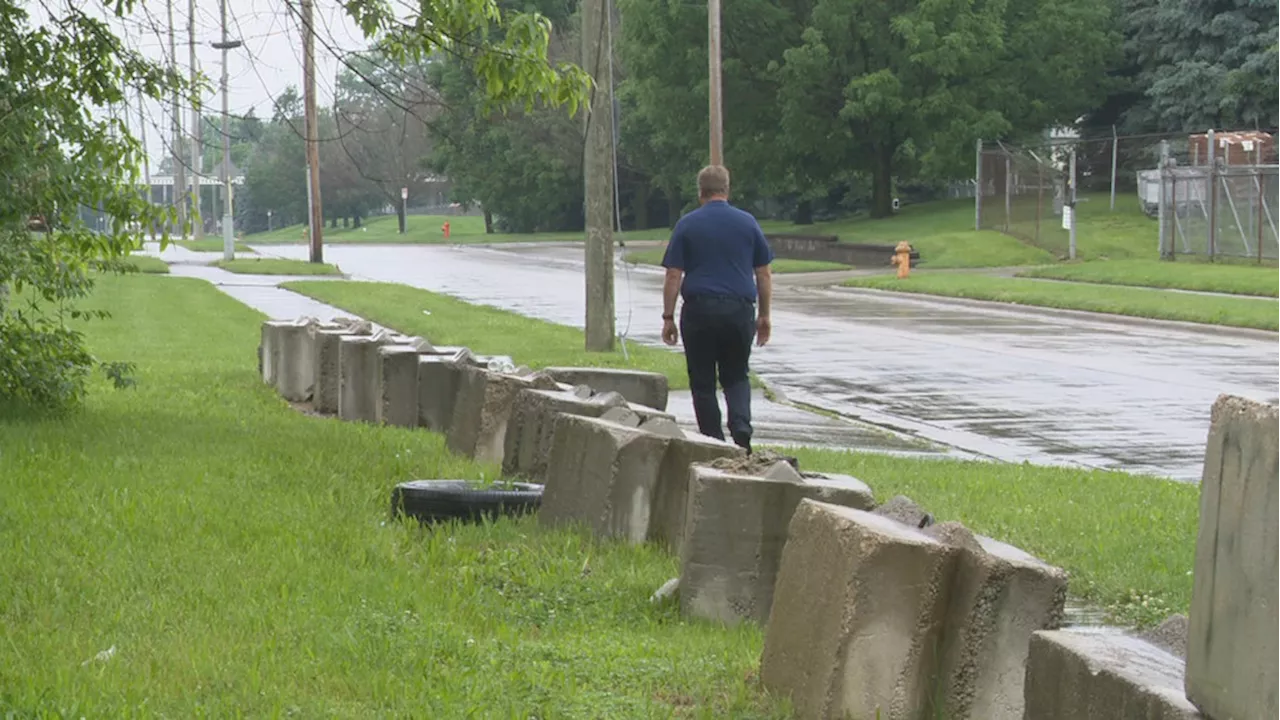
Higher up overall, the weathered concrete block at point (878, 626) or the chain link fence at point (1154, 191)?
the chain link fence at point (1154, 191)

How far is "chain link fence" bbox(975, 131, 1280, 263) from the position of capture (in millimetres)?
39531

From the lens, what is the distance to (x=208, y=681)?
5.43 m

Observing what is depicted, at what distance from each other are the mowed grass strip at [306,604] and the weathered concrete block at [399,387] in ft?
7.31

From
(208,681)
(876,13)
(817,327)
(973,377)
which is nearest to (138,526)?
(208,681)

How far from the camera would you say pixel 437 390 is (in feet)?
42.6

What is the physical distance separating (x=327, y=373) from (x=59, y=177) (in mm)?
4122

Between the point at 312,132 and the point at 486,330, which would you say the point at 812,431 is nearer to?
the point at 486,330

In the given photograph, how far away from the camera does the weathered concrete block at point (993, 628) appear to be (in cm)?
519

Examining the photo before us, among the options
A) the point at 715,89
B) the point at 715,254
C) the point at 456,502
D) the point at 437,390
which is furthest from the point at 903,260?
the point at 456,502

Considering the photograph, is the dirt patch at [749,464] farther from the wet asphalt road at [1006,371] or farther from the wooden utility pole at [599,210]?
the wooden utility pole at [599,210]

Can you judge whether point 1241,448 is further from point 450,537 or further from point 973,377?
point 973,377

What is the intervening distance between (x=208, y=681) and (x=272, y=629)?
69 cm

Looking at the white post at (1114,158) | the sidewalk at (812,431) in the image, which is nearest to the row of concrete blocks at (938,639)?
the sidewalk at (812,431)

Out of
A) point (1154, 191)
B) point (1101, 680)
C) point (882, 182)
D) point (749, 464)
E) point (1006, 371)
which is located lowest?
point (1006, 371)
